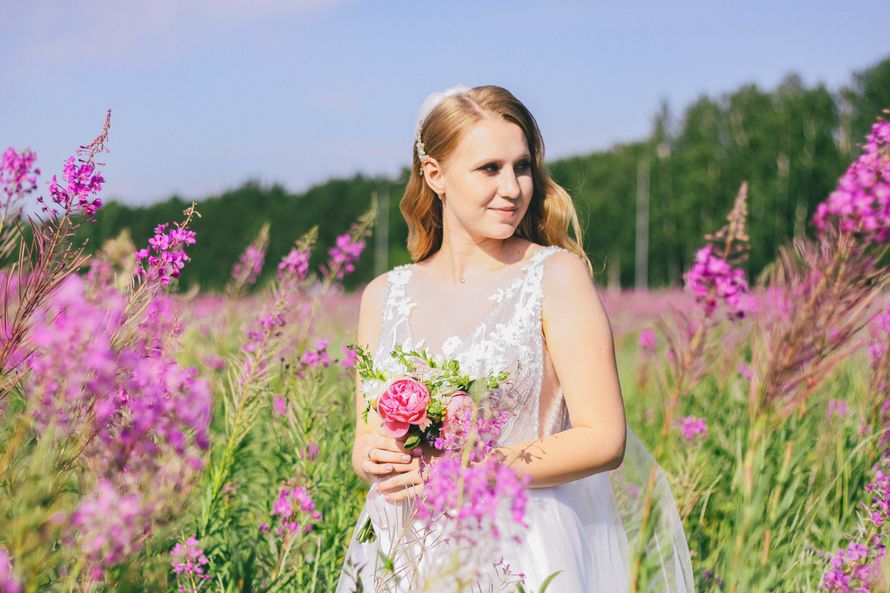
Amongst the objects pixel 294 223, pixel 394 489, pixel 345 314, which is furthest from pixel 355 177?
pixel 394 489

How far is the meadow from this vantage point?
3.09 ft

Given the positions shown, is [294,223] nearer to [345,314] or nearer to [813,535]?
[345,314]

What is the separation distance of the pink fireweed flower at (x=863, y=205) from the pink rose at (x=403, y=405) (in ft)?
3.30

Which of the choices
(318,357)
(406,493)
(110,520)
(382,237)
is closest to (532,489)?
(406,493)

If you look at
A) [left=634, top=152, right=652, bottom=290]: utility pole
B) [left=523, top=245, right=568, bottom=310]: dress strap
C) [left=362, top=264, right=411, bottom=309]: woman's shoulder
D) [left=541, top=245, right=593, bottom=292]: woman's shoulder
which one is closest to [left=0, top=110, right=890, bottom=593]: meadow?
[left=362, top=264, right=411, bottom=309]: woman's shoulder

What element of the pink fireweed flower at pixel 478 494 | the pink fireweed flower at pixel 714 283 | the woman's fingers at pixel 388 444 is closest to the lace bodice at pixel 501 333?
the woman's fingers at pixel 388 444

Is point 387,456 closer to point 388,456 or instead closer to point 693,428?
point 388,456

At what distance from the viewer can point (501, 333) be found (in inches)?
98.3

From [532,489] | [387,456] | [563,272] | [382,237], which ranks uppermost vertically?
[382,237]

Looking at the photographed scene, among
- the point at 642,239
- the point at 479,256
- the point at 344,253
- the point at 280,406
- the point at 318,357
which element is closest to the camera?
the point at 479,256

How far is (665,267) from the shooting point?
3322cm

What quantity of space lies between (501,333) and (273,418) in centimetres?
113

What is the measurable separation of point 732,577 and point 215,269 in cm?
2152

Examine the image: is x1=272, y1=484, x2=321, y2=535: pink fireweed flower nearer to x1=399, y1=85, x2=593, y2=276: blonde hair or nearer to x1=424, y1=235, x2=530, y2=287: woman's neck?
x1=424, y1=235, x2=530, y2=287: woman's neck
